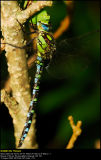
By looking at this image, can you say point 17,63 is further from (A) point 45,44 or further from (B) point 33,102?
(B) point 33,102

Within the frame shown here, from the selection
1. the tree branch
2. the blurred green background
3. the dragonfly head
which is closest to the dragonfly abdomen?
the tree branch

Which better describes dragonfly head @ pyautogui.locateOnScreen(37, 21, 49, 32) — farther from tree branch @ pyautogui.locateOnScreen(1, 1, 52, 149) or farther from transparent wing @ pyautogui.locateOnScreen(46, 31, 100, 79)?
transparent wing @ pyautogui.locateOnScreen(46, 31, 100, 79)

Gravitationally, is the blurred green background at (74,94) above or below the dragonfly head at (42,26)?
below

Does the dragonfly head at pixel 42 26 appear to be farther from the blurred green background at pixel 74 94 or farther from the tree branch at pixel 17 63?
the blurred green background at pixel 74 94

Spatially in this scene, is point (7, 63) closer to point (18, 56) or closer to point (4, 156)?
point (18, 56)

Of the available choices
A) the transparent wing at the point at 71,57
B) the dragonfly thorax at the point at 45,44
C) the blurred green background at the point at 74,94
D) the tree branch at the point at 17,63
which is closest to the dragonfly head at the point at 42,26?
the dragonfly thorax at the point at 45,44

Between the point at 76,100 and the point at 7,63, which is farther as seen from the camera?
the point at 76,100

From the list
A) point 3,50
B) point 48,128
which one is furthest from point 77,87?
point 3,50
